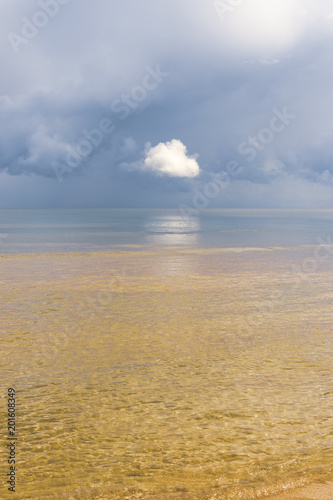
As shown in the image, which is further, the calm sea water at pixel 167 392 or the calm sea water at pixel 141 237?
the calm sea water at pixel 141 237

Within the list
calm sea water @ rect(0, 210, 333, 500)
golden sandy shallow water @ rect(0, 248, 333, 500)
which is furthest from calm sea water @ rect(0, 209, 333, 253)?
golden sandy shallow water @ rect(0, 248, 333, 500)

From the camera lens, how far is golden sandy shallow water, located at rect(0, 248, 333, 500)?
6.24 meters

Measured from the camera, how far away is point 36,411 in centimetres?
808

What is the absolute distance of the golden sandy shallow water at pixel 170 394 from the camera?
624cm

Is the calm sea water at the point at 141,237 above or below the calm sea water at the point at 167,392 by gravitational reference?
above

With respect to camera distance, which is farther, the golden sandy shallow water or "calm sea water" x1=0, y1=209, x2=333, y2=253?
"calm sea water" x1=0, y1=209, x2=333, y2=253

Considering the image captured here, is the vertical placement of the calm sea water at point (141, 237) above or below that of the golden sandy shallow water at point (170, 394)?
above

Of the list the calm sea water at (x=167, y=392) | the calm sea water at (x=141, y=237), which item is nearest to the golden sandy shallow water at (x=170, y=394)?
the calm sea water at (x=167, y=392)

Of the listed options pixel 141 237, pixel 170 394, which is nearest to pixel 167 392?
pixel 170 394

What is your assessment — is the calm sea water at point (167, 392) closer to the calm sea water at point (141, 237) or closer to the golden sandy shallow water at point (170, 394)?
the golden sandy shallow water at point (170, 394)

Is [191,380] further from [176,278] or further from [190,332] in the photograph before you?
[176,278]

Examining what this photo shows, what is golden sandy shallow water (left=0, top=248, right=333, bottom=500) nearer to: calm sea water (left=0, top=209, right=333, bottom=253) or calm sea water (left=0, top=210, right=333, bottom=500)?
calm sea water (left=0, top=210, right=333, bottom=500)

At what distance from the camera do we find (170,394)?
8859 mm

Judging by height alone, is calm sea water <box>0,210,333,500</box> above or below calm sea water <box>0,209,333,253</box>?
below
